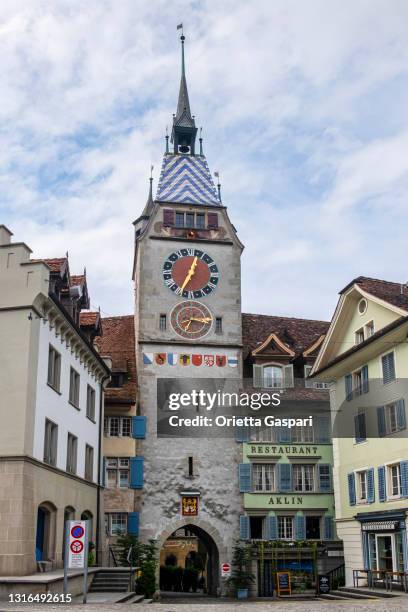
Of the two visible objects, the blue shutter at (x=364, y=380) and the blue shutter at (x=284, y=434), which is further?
the blue shutter at (x=284, y=434)

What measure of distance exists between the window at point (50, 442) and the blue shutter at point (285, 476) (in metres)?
17.7

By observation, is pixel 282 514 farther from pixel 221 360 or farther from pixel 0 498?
pixel 0 498

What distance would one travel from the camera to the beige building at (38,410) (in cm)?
2227

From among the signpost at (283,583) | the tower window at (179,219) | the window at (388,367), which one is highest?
the tower window at (179,219)

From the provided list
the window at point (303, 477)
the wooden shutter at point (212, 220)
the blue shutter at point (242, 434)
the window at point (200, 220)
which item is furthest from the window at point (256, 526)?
the window at point (200, 220)

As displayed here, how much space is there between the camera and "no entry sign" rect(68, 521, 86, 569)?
1919 centimetres

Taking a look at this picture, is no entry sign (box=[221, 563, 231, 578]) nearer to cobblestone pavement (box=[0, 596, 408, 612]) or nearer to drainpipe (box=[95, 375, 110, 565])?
drainpipe (box=[95, 375, 110, 565])

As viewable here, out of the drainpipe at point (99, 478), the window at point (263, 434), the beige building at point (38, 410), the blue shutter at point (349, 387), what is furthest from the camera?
the window at point (263, 434)

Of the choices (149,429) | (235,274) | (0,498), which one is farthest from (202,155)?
(0,498)

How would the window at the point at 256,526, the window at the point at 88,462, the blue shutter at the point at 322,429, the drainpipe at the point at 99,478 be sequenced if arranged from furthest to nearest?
the blue shutter at the point at 322,429 < the window at the point at 256,526 < the drainpipe at the point at 99,478 < the window at the point at 88,462

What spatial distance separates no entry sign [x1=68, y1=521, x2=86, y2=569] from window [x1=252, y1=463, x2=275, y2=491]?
898 inches

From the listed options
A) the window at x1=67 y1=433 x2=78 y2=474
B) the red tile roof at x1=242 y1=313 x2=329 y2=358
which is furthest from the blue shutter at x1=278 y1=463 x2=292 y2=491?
the window at x1=67 y1=433 x2=78 y2=474

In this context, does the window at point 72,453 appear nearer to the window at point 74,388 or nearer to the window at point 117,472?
the window at point 74,388

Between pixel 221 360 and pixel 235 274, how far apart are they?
5267mm
